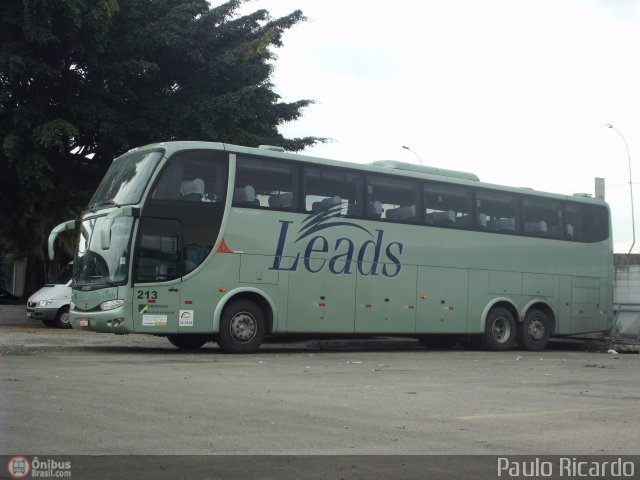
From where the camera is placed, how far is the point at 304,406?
363 inches

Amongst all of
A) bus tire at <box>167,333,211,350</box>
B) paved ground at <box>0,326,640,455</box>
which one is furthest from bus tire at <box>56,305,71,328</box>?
paved ground at <box>0,326,640,455</box>

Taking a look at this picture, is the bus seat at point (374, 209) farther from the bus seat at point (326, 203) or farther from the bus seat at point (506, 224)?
the bus seat at point (506, 224)


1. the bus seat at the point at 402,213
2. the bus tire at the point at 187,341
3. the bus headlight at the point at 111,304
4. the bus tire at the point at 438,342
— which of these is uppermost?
the bus seat at the point at 402,213

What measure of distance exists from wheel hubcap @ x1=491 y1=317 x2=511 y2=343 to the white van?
13057 millimetres

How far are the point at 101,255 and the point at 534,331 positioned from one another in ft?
38.7

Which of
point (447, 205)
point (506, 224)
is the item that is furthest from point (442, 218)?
point (506, 224)

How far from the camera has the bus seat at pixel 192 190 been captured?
54.7ft

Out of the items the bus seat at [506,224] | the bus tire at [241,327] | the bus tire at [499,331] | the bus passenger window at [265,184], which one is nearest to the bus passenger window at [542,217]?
the bus seat at [506,224]

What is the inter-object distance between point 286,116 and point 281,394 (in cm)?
2311

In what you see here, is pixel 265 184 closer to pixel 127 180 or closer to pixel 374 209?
pixel 127 180

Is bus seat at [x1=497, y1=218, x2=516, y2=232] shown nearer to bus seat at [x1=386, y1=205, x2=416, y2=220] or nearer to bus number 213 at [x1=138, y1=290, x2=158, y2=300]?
bus seat at [x1=386, y1=205, x2=416, y2=220]

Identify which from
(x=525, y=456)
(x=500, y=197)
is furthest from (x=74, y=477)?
(x=500, y=197)

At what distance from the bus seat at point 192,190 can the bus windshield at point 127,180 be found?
2.31 feet

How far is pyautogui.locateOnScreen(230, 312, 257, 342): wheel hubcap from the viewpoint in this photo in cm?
1744
